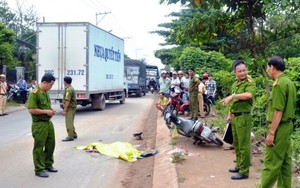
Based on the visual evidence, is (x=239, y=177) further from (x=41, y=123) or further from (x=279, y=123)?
(x=41, y=123)

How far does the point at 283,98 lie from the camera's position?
4574 millimetres

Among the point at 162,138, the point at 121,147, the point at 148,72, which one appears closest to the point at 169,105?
the point at 162,138

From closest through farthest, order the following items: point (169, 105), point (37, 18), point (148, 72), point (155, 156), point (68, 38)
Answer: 1. point (155, 156)
2. point (169, 105)
3. point (68, 38)
4. point (148, 72)
5. point (37, 18)

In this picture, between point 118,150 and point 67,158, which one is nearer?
point 67,158

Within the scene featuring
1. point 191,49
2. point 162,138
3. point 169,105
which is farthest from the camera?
point 191,49

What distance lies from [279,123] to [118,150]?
477 cm

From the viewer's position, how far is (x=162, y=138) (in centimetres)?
1036

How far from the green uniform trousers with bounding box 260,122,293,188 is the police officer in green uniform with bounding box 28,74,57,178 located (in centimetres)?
378

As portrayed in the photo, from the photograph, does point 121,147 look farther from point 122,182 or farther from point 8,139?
point 8,139

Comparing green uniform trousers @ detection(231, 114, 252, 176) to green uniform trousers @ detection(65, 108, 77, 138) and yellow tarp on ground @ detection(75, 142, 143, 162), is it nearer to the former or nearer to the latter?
yellow tarp on ground @ detection(75, 142, 143, 162)

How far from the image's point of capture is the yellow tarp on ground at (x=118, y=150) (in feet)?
27.7

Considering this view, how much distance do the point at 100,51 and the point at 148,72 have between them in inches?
1001

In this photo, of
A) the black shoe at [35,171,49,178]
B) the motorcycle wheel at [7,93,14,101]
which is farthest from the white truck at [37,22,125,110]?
the black shoe at [35,171,49,178]

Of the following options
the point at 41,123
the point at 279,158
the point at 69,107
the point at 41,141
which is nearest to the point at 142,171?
the point at 41,141
